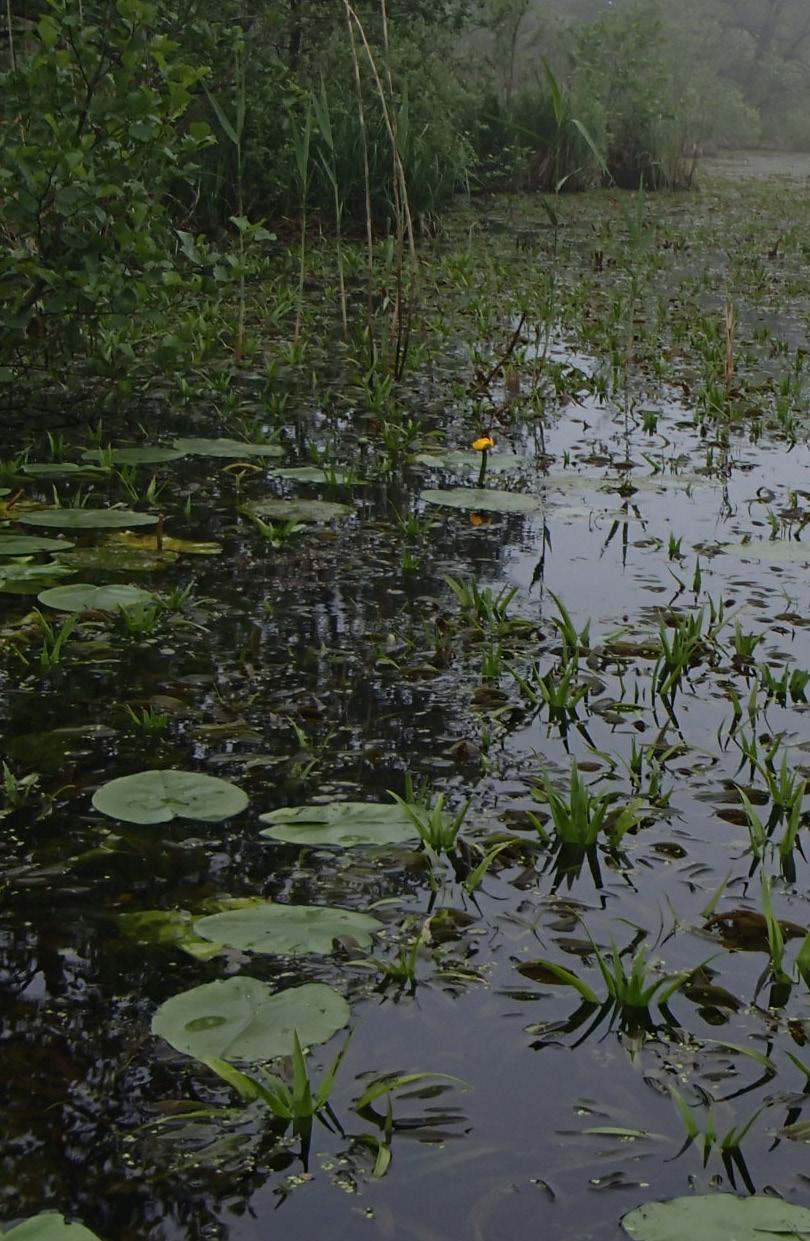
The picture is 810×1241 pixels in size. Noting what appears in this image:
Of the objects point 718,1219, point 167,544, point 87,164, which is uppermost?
point 87,164

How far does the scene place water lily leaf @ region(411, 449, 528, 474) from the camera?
172 inches

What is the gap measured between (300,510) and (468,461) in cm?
76

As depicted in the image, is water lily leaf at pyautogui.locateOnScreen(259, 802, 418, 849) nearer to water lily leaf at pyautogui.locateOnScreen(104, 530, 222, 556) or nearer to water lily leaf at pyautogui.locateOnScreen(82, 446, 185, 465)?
water lily leaf at pyautogui.locateOnScreen(104, 530, 222, 556)

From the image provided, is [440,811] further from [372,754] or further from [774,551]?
[774,551]

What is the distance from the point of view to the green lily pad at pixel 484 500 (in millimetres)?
3893

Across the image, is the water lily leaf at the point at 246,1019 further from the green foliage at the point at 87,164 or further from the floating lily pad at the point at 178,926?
the green foliage at the point at 87,164

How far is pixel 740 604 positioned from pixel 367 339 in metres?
2.97

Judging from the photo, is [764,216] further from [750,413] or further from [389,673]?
[389,673]

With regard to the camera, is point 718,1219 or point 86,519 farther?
point 86,519

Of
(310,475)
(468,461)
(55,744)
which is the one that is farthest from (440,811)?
(468,461)

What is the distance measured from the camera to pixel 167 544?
11.5 ft

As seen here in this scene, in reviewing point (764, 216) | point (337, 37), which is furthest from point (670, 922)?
point (764, 216)

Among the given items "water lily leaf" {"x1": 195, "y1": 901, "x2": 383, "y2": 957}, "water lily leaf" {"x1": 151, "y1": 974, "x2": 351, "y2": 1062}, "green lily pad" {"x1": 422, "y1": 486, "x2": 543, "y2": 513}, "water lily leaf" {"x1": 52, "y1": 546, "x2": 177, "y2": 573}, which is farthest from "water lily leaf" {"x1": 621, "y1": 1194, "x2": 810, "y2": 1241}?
"green lily pad" {"x1": 422, "y1": 486, "x2": 543, "y2": 513}

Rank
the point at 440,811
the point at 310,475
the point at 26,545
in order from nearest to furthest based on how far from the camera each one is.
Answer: the point at 440,811 → the point at 26,545 → the point at 310,475
